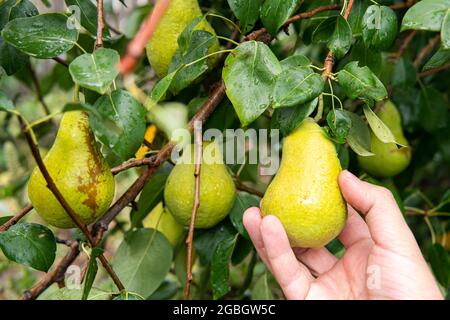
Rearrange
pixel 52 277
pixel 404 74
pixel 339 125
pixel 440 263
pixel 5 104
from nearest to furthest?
pixel 5 104 → pixel 339 125 → pixel 52 277 → pixel 440 263 → pixel 404 74

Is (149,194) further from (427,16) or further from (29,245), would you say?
(427,16)

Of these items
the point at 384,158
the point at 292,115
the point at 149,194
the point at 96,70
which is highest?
the point at 96,70

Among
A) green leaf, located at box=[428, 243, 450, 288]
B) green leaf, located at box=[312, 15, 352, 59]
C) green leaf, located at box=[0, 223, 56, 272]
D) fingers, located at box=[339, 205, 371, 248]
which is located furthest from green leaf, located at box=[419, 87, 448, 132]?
green leaf, located at box=[0, 223, 56, 272]

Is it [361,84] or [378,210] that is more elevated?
[361,84]

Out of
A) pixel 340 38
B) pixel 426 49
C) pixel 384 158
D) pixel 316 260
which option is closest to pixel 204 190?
pixel 316 260

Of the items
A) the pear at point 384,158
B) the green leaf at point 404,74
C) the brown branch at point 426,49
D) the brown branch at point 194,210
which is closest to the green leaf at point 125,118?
the brown branch at point 194,210

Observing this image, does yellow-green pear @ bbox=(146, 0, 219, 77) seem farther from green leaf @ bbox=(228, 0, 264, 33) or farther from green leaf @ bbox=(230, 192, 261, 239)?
green leaf @ bbox=(230, 192, 261, 239)
